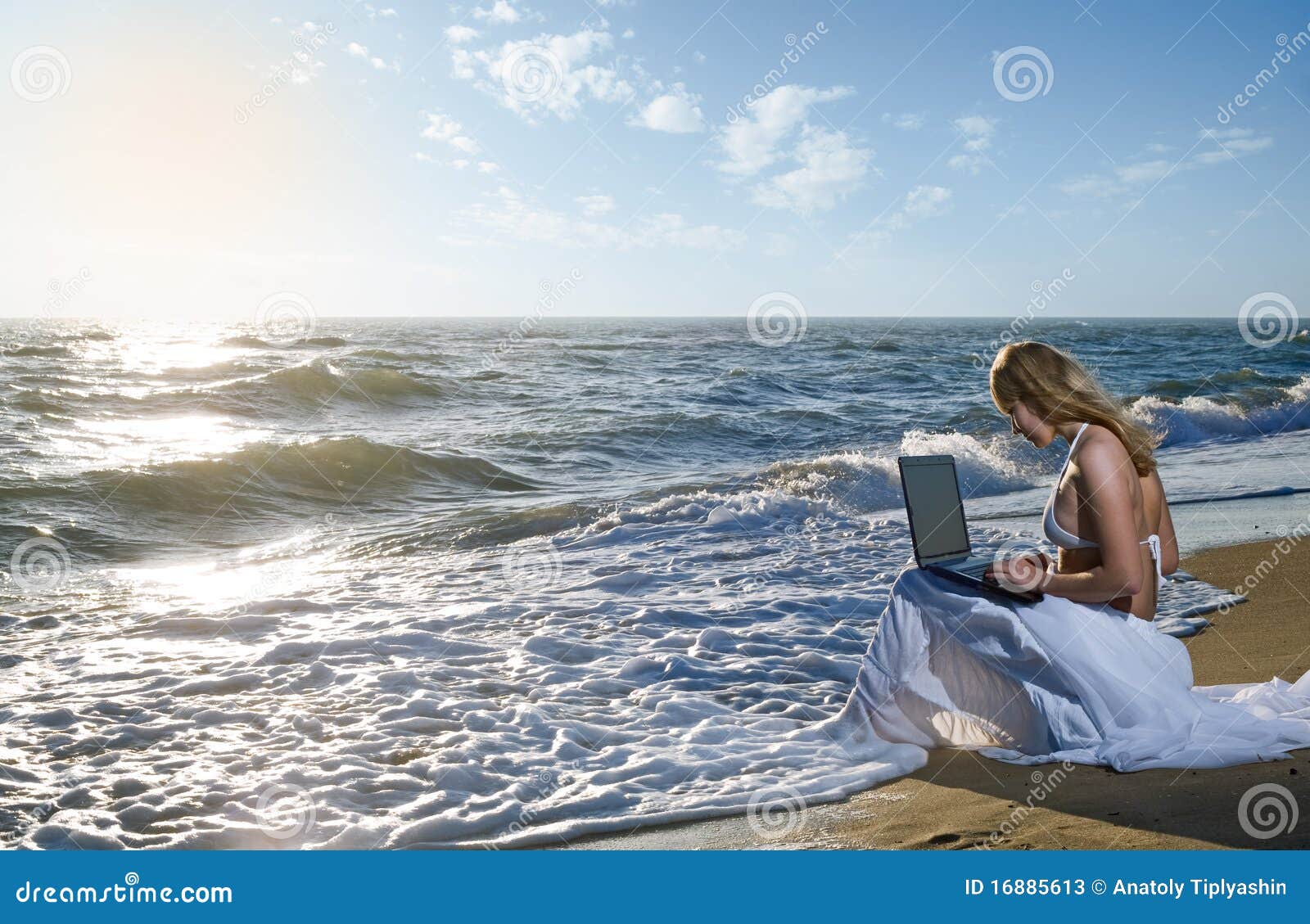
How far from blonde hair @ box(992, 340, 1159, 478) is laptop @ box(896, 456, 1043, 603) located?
0.61 meters

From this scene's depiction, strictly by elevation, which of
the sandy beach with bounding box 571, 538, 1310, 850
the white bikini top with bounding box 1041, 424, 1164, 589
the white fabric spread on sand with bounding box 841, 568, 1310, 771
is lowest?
the sandy beach with bounding box 571, 538, 1310, 850

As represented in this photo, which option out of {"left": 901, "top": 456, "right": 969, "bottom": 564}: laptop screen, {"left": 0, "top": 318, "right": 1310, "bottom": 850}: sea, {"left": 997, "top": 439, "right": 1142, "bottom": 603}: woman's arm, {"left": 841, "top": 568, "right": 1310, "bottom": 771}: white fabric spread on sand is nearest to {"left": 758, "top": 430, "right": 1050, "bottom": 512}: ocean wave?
{"left": 0, "top": 318, "right": 1310, "bottom": 850}: sea

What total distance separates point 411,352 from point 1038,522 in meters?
26.4

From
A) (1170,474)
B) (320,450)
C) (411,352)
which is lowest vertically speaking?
(1170,474)

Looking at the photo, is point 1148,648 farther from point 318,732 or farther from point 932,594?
point 318,732

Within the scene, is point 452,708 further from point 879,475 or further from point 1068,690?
point 879,475

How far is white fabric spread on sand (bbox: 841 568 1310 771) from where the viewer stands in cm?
354

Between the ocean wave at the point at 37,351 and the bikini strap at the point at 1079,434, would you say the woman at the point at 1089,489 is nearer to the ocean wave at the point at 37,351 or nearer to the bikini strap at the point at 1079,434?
the bikini strap at the point at 1079,434

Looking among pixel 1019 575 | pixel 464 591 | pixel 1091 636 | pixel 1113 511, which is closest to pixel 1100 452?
pixel 1113 511

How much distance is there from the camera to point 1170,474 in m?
12.3

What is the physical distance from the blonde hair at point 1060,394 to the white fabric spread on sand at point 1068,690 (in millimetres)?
708

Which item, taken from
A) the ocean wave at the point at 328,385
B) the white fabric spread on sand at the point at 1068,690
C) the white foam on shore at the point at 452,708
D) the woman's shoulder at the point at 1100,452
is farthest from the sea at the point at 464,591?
the woman's shoulder at the point at 1100,452

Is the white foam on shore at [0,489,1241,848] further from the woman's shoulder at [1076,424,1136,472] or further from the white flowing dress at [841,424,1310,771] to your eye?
the woman's shoulder at [1076,424,1136,472]

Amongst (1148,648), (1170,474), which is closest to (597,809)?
(1148,648)
